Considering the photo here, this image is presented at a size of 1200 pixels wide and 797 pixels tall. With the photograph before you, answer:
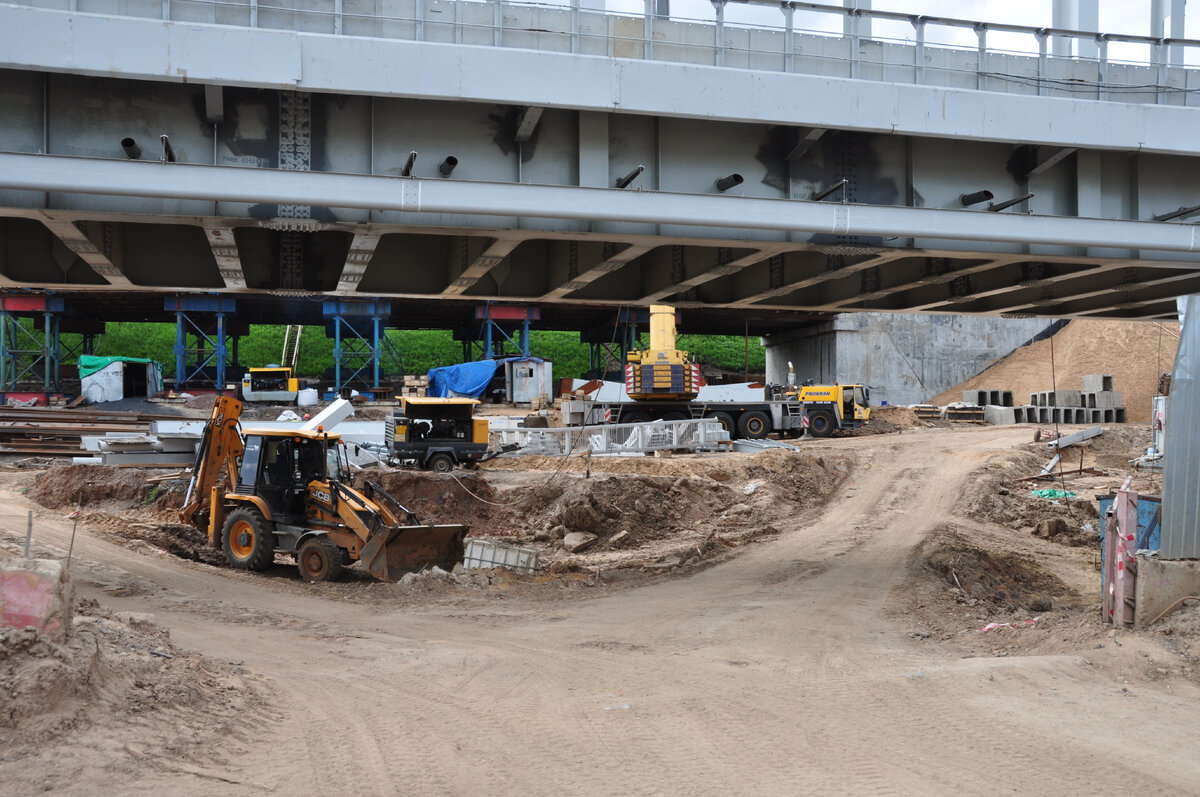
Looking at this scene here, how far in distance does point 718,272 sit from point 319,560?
24.9ft

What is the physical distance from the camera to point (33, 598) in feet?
16.9

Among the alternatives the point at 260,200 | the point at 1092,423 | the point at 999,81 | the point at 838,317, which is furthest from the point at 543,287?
the point at 838,317

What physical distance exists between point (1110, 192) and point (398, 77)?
380 inches

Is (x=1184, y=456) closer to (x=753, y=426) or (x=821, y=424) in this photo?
(x=753, y=426)

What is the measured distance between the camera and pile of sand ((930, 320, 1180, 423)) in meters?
44.3

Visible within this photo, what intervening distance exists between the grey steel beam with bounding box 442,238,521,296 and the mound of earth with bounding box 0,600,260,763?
6.39m

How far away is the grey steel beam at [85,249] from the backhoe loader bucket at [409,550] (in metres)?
5.20

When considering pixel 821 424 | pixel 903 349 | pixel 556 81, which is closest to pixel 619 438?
pixel 821 424

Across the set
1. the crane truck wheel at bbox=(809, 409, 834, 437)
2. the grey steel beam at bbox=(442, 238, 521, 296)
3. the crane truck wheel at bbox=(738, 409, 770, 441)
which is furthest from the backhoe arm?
the crane truck wheel at bbox=(809, 409, 834, 437)

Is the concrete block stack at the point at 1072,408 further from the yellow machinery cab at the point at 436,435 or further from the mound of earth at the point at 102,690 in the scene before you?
the mound of earth at the point at 102,690

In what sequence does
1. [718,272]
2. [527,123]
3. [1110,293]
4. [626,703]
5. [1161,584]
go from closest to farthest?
[626,703] < [1161,584] < [527,123] < [718,272] < [1110,293]

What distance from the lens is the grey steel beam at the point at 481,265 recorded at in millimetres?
11477

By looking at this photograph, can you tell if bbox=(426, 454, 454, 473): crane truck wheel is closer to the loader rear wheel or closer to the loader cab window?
the loader cab window

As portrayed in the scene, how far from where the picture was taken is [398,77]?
9.48 meters
